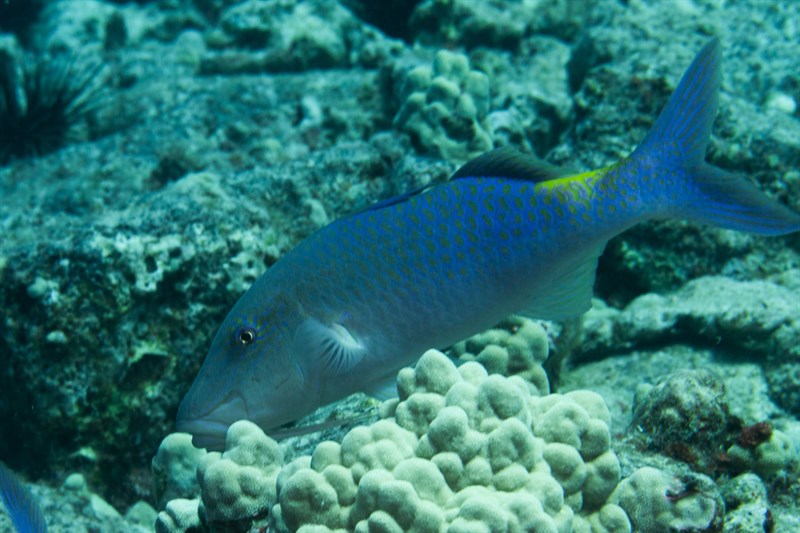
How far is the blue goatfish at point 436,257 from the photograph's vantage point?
2.73m

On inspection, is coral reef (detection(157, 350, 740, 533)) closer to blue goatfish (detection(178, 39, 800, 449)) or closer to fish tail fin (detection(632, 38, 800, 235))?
blue goatfish (detection(178, 39, 800, 449))

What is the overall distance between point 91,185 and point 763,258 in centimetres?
664

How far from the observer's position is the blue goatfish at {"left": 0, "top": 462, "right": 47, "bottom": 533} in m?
2.18

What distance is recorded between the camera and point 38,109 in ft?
26.9

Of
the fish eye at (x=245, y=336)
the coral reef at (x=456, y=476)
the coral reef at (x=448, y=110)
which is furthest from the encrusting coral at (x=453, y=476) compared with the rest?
the coral reef at (x=448, y=110)

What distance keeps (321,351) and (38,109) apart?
764 centimetres

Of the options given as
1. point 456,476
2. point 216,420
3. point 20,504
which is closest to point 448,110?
point 216,420

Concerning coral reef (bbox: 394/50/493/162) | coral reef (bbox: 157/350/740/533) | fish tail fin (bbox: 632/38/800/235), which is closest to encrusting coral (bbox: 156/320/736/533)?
coral reef (bbox: 157/350/740/533)

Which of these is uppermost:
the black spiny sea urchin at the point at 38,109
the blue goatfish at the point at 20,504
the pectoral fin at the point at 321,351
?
the black spiny sea urchin at the point at 38,109

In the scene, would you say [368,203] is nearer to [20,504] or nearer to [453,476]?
[453,476]

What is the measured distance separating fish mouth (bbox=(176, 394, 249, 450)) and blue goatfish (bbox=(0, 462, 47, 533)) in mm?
627

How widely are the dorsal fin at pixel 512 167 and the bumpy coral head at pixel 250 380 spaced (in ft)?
3.65

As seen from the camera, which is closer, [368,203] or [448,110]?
[368,203]

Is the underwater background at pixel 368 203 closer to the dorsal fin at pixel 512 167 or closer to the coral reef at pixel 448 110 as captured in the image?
the coral reef at pixel 448 110
